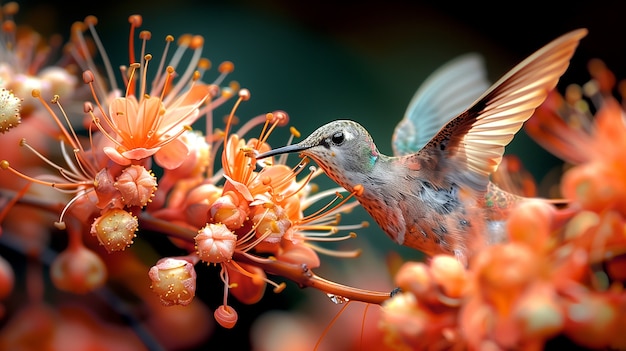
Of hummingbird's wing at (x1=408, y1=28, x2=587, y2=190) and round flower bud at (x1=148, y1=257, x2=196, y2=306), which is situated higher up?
hummingbird's wing at (x1=408, y1=28, x2=587, y2=190)

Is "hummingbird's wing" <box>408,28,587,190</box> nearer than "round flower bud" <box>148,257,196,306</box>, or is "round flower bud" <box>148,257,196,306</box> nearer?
"hummingbird's wing" <box>408,28,587,190</box>

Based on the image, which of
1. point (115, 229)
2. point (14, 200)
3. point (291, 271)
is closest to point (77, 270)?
point (14, 200)

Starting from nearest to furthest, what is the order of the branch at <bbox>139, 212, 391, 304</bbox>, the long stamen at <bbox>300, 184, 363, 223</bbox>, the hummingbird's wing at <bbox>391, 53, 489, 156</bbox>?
1. the branch at <bbox>139, 212, 391, 304</bbox>
2. the long stamen at <bbox>300, 184, 363, 223</bbox>
3. the hummingbird's wing at <bbox>391, 53, 489, 156</bbox>

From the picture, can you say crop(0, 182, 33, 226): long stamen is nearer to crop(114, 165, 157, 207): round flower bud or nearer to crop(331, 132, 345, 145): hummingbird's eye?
crop(114, 165, 157, 207): round flower bud

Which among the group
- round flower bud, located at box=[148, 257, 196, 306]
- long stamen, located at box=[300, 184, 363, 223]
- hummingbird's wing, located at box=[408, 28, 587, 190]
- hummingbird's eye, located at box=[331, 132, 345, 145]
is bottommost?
round flower bud, located at box=[148, 257, 196, 306]

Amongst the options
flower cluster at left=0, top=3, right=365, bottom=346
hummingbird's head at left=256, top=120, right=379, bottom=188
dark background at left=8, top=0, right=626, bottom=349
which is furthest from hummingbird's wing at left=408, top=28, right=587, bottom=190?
dark background at left=8, top=0, right=626, bottom=349

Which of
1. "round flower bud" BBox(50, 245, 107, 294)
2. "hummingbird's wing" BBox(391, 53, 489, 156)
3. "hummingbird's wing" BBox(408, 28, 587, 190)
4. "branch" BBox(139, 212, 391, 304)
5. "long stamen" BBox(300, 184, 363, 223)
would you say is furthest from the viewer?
"hummingbird's wing" BBox(391, 53, 489, 156)
